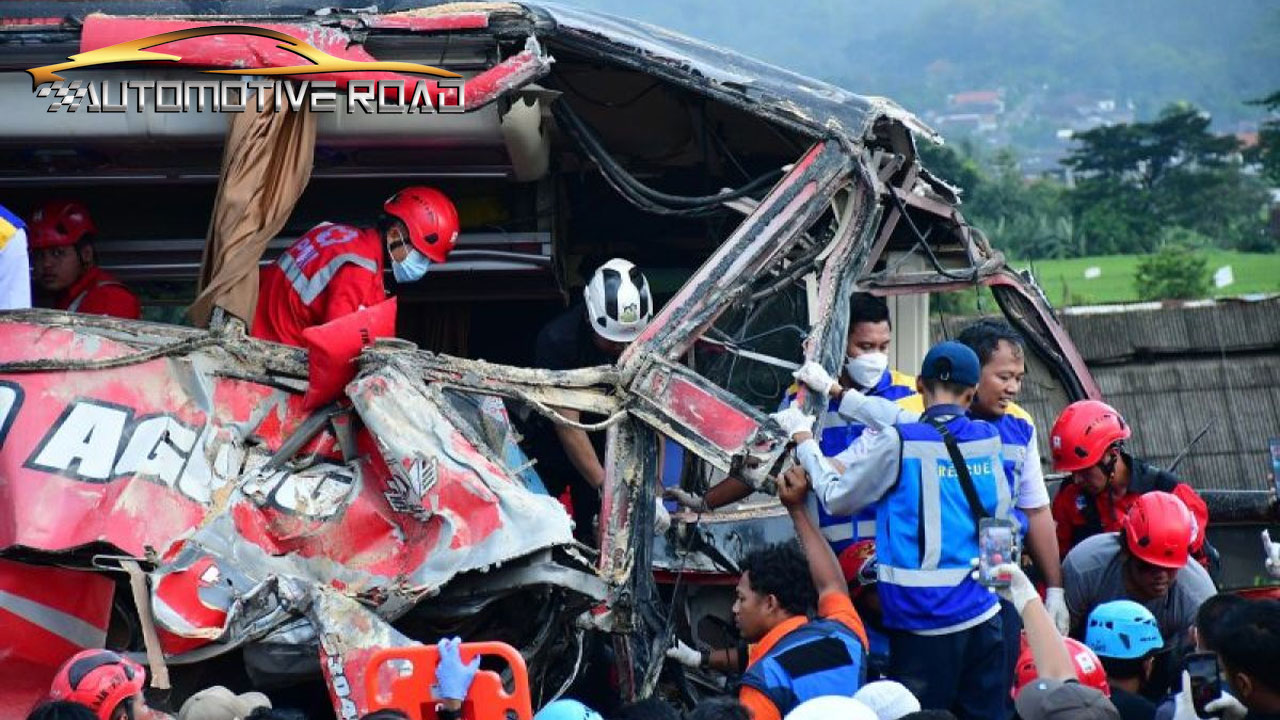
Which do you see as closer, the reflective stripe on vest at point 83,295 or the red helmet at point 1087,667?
the red helmet at point 1087,667

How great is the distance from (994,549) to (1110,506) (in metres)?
2.62

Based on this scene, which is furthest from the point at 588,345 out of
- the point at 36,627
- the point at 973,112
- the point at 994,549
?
→ the point at 973,112

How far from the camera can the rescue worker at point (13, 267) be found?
296 inches

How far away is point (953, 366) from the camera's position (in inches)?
286

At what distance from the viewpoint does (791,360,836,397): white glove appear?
7.76 meters

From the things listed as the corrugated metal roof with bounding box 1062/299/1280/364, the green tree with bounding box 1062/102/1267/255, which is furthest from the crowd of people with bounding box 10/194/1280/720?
the green tree with bounding box 1062/102/1267/255

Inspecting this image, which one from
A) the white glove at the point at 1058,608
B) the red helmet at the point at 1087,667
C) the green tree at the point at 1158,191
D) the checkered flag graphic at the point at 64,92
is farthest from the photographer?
the green tree at the point at 1158,191

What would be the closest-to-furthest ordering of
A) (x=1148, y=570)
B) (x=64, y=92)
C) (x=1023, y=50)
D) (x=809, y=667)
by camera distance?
(x=809, y=667) < (x=64, y=92) < (x=1148, y=570) < (x=1023, y=50)

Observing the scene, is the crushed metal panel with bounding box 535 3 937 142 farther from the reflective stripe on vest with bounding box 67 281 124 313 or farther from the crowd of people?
the reflective stripe on vest with bounding box 67 281 124 313

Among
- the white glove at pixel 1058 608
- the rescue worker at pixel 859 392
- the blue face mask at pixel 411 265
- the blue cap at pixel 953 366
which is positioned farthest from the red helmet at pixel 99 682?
the white glove at pixel 1058 608

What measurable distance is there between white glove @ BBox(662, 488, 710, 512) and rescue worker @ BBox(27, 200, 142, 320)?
289 cm

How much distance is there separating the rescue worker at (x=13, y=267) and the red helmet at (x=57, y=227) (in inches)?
61.9

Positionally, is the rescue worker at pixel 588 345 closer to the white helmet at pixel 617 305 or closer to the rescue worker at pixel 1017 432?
the white helmet at pixel 617 305

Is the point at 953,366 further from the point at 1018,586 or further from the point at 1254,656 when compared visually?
the point at 1254,656
